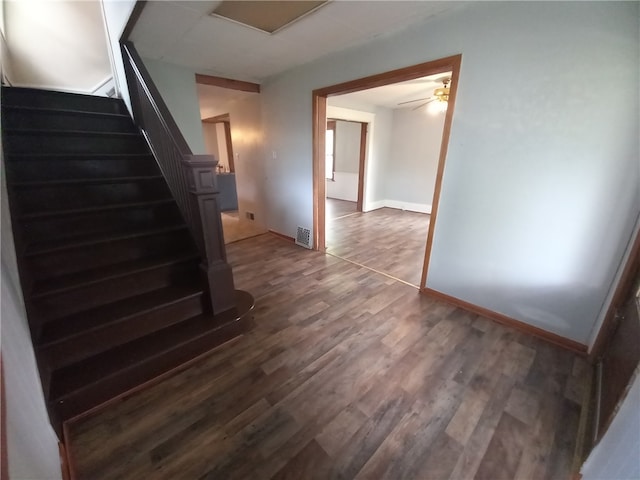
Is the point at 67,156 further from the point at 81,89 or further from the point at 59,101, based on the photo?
the point at 81,89

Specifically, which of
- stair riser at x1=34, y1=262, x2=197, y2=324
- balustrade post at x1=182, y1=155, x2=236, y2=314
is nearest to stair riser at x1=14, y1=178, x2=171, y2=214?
stair riser at x1=34, y1=262, x2=197, y2=324

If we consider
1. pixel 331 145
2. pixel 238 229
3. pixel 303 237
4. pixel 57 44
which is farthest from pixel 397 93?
pixel 57 44

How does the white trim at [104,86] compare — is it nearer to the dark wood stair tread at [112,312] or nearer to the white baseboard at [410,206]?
the dark wood stair tread at [112,312]

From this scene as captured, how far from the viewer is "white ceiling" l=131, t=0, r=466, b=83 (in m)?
1.83

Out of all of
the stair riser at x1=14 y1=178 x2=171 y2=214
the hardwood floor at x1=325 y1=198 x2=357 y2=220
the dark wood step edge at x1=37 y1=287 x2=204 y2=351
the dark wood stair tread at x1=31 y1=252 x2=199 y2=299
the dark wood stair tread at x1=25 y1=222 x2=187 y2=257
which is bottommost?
the hardwood floor at x1=325 y1=198 x2=357 y2=220

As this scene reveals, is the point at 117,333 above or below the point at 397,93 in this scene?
below

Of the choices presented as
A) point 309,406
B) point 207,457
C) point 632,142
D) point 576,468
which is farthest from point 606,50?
point 207,457

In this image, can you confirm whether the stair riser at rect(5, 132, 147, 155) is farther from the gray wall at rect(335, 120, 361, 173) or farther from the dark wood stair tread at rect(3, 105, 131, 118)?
the gray wall at rect(335, 120, 361, 173)

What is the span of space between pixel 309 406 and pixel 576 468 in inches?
48.3

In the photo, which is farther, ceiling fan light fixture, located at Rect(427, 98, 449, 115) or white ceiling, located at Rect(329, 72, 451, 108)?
ceiling fan light fixture, located at Rect(427, 98, 449, 115)

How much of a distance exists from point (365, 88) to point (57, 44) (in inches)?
176

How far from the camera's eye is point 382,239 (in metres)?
4.11

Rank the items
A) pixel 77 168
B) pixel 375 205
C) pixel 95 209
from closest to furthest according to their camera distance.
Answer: pixel 95 209 < pixel 77 168 < pixel 375 205

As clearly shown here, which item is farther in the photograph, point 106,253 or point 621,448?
point 106,253
